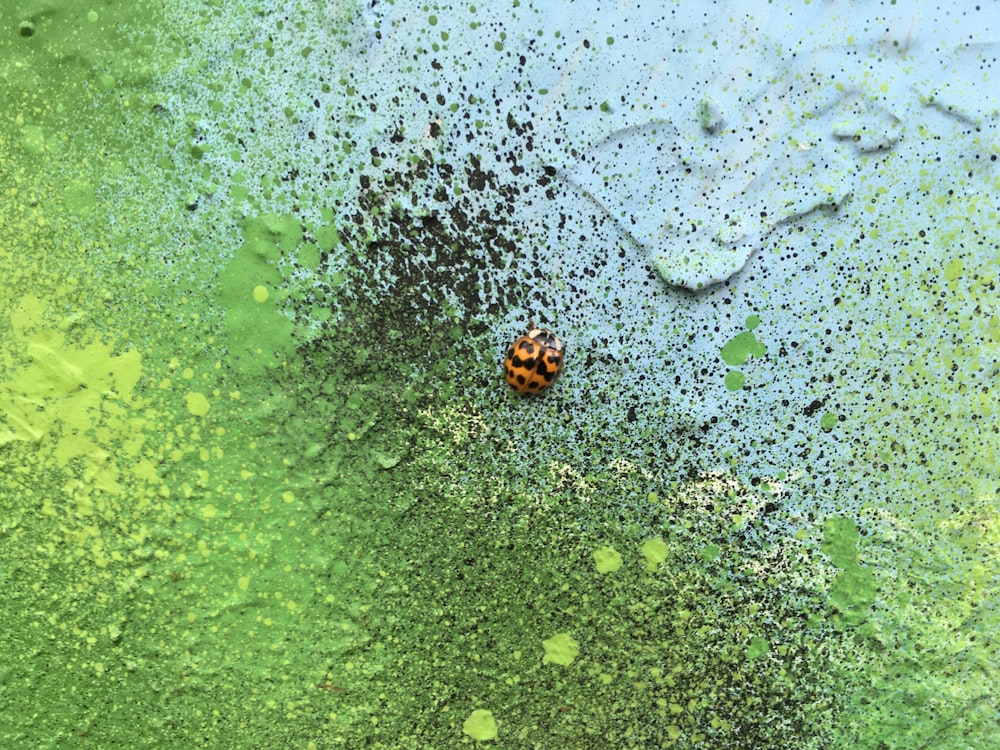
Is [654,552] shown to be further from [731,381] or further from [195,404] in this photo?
[195,404]

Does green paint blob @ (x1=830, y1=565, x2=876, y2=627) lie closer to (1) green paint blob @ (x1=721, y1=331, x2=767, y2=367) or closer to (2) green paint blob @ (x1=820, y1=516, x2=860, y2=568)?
(2) green paint blob @ (x1=820, y1=516, x2=860, y2=568)

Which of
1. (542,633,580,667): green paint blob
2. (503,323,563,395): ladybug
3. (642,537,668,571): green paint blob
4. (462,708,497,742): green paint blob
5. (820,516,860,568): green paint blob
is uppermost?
(503,323,563,395): ladybug

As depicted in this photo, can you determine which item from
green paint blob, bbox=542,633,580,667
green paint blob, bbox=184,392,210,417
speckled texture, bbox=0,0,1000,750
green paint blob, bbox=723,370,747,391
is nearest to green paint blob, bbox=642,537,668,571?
speckled texture, bbox=0,0,1000,750

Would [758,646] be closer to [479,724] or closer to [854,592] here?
[854,592]

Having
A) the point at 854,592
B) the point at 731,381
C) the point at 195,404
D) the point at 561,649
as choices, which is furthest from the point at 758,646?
the point at 195,404

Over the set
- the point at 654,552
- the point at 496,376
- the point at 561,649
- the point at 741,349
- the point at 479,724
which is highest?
the point at 741,349

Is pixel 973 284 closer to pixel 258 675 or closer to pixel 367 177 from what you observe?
pixel 367 177

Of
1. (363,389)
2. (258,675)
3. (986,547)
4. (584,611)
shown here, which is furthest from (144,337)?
(986,547)

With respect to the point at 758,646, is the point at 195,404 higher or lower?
higher
